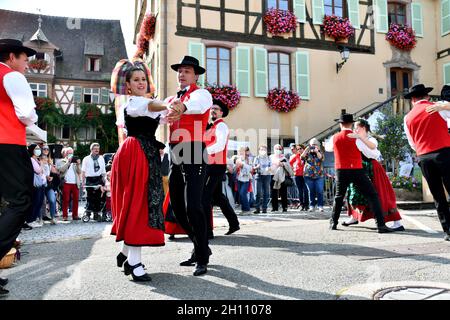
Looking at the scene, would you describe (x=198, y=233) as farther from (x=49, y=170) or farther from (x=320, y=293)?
(x=49, y=170)

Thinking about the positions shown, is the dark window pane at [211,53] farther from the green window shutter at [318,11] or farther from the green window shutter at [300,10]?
the green window shutter at [318,11]

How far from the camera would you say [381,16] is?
18.7 meters

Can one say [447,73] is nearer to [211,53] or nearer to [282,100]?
[282,100]

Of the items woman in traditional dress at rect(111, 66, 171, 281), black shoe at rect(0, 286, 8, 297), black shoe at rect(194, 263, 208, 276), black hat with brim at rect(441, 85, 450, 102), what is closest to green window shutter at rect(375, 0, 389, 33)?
black hat with brim at rect(441, 85, 450, 102)

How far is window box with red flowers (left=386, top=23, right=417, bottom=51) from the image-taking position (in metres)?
18.6

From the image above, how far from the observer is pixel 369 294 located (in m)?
3.03

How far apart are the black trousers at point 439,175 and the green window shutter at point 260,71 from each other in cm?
1164

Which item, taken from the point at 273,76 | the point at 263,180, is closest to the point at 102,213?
the point at 263,180

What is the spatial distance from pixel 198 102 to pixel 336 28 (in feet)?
51.1

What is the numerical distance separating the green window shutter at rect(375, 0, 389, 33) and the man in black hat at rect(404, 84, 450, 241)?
14640 mm

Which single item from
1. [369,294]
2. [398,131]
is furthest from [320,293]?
[398,131]

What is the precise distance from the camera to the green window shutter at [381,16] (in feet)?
61.0

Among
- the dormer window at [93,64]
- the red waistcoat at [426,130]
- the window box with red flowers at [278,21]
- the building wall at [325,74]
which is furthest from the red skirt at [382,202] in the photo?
the dormer window at [93,64]

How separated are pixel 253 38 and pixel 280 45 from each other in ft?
3.83
